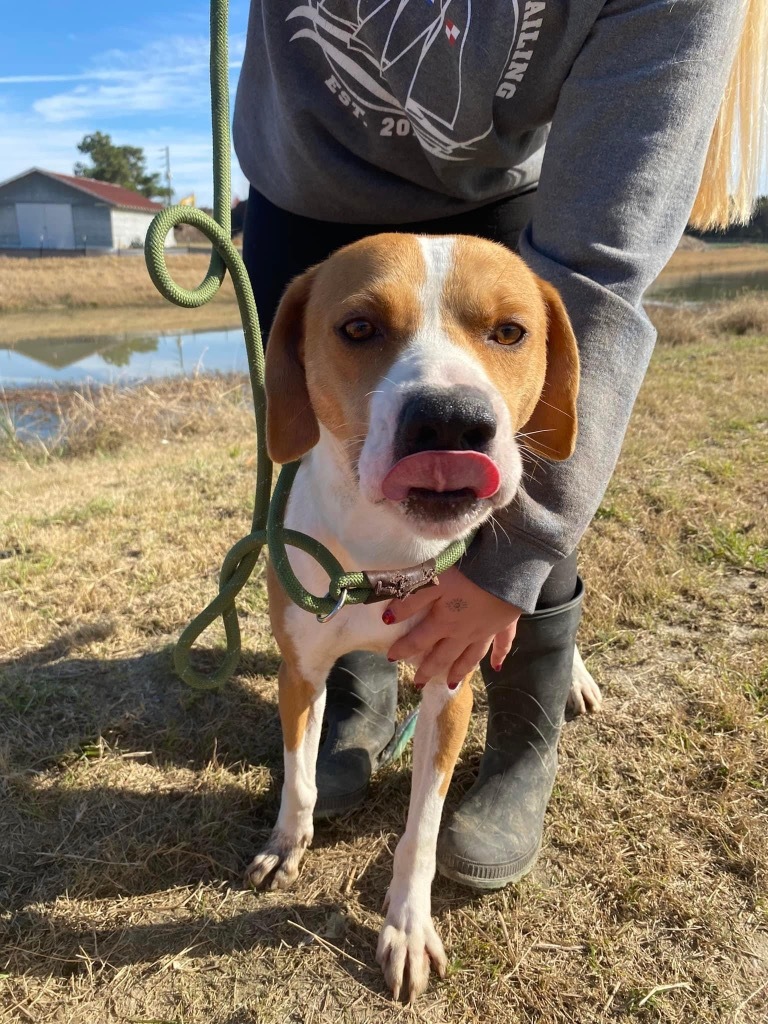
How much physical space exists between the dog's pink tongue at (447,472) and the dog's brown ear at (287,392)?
1.67 ft

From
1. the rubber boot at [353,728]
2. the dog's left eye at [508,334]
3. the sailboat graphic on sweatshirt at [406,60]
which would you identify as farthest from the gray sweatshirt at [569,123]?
the rubber boot at [353,728]

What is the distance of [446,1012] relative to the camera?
1.67 metres

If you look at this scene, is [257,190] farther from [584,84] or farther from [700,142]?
[700,142]

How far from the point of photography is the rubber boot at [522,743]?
2031 mm

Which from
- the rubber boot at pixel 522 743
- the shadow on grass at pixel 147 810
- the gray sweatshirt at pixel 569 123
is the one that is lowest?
the shadow on grass at pixel 147 810

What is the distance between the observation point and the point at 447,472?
1.34m

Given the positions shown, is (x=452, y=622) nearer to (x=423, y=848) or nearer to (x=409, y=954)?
(x=423, y=848)

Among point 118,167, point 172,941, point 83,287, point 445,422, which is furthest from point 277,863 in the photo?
point 118,167

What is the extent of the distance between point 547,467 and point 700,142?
77 centimetres

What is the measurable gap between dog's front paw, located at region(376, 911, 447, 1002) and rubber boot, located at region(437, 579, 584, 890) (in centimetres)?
22

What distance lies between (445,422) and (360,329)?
399 mm

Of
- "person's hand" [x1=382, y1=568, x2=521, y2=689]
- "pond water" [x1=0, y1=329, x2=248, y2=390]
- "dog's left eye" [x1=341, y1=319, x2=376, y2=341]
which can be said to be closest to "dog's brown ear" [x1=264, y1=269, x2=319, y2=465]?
"dog's left eye" [x1=341, y1=319, x2=376, y2=341]

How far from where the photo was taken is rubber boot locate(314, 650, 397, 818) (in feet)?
7.37

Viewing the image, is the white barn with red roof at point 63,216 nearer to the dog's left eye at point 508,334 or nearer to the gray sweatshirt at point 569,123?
the gray sweatshirt at point 569,123
